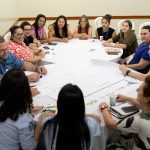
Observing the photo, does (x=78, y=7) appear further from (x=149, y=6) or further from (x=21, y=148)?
(x=21, y=148)

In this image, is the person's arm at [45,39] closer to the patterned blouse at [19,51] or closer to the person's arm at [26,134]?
the patterned blouse at [19,51]

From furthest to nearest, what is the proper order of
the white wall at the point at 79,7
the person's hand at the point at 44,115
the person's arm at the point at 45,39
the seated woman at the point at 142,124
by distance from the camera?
the white wall at the point at 79,7 → the person's arm at the point at 45,39 → the person's hand at the point at 44,115 → the seated woman at the point at 142,124

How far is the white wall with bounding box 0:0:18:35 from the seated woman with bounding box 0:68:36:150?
11.0 ft

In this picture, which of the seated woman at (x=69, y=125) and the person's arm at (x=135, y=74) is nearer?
the seated woman at (x=69, y=125)

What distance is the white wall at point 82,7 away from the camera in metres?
6.37

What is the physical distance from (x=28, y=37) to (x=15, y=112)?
9.05 feet

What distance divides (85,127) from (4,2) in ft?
14.1

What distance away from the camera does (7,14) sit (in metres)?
5.48

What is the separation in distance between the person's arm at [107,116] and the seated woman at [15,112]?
1.81 ft

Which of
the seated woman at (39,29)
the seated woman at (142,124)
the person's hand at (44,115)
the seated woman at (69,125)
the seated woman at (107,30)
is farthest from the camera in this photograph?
the seated woman at (107,30)

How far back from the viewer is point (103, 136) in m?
1.95

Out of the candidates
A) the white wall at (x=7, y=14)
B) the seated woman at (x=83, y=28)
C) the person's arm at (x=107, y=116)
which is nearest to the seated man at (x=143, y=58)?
the person's arm at (x=107, y=116)

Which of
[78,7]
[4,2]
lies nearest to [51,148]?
[4,2]

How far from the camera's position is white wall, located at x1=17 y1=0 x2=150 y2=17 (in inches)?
251
